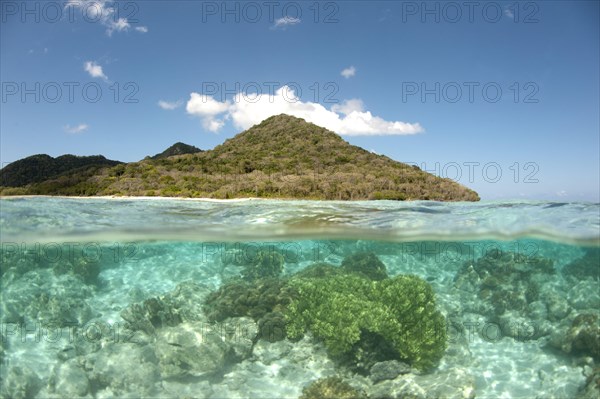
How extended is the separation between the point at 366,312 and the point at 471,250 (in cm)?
893

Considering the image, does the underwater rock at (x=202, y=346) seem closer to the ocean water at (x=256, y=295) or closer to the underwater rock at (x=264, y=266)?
the ocean water at (x=256, y=295)

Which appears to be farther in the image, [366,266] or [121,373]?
[366,266]

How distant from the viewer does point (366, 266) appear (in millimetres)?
13336

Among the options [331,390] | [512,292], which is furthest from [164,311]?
[512,292]

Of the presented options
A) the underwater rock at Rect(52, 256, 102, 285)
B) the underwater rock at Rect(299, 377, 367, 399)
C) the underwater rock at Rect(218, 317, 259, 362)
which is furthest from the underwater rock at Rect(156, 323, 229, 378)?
the underwater rock at Rect(52, 256, 102, 285)

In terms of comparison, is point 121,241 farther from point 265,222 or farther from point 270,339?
point 270,339

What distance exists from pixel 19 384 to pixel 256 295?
19.0 feet

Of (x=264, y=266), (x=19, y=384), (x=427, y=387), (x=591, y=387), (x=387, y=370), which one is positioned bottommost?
(x=591, y=387)

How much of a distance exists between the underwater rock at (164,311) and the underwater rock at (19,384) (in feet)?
7.77

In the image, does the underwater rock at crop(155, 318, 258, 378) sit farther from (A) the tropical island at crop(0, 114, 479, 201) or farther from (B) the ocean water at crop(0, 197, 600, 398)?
(A) the tropical island at crop(0, 114, 479, 201)

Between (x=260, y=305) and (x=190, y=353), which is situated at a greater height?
(x=260, y=305)

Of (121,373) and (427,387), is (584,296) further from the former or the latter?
(121,373)

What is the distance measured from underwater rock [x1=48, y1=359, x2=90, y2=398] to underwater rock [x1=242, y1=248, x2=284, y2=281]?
219 inches

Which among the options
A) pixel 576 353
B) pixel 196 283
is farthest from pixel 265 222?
pixel 576 353
